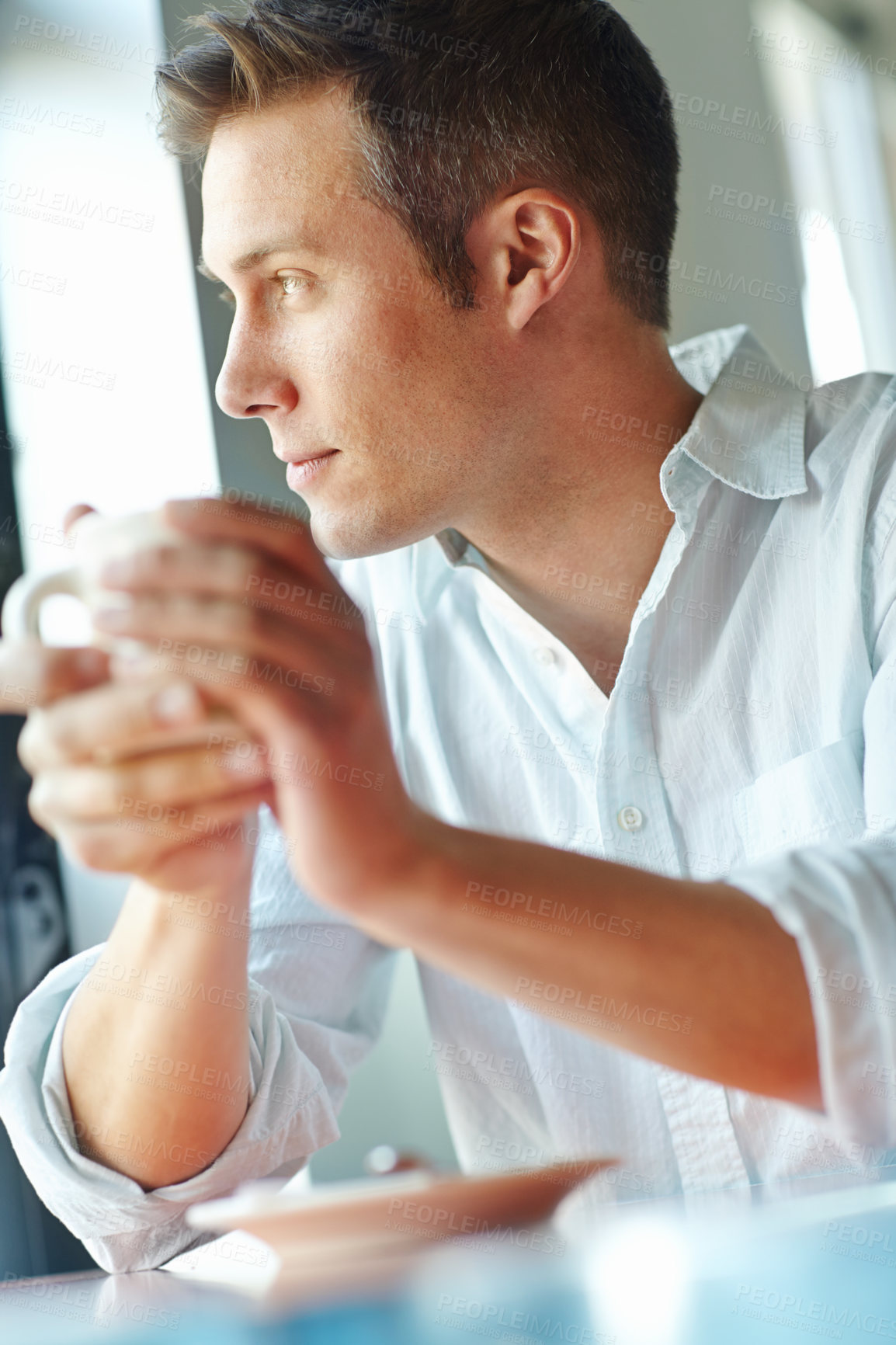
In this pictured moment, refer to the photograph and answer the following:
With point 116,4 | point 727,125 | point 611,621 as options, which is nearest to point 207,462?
point 116,4

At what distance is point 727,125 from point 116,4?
1.46m

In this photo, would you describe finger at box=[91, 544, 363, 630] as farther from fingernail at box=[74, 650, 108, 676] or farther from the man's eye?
the man's eye

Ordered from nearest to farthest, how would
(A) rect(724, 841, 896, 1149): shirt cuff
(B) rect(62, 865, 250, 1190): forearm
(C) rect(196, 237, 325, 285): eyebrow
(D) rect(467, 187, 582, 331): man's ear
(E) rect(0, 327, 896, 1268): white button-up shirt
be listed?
(A) rect(724, 841, 896, 1149): shirt cuff < (B) rect(62, 865, 250, 1190): forearm < (E) rect(0, 327, 896, 1268): white button-up shirt < (C) rect(196, 237, 325, 285): eyebrow < (D) rect(467, 187, 582, 331): man's ear

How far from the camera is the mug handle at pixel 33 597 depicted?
496mm

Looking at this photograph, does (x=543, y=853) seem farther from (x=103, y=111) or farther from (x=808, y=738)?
(x=103, y=111)

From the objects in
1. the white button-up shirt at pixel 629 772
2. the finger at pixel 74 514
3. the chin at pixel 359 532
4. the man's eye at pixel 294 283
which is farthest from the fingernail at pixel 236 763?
the man's eye at pixel 294 283

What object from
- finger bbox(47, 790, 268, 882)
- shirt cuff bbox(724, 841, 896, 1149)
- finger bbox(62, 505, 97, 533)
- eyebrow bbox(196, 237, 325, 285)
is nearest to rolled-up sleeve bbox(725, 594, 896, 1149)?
shirt cuff bbox(724, 841, 896, 1149)

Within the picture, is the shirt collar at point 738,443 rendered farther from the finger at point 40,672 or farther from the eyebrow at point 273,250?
the finger at point 40,672

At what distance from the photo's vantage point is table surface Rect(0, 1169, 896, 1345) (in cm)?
48

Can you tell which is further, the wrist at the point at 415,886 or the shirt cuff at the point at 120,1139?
the shirt cuff at the point at 120,1139

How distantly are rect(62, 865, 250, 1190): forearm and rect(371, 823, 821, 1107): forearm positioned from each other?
274 millimetres

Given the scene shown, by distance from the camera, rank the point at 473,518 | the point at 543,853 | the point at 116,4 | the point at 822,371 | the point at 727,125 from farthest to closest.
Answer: the point at 822,371 < the point at 727,125 < the point at 116,4 < the point at 473,518 < the point at 543,853

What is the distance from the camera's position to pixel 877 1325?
454 millimetres

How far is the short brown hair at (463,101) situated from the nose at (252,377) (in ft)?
0.60
